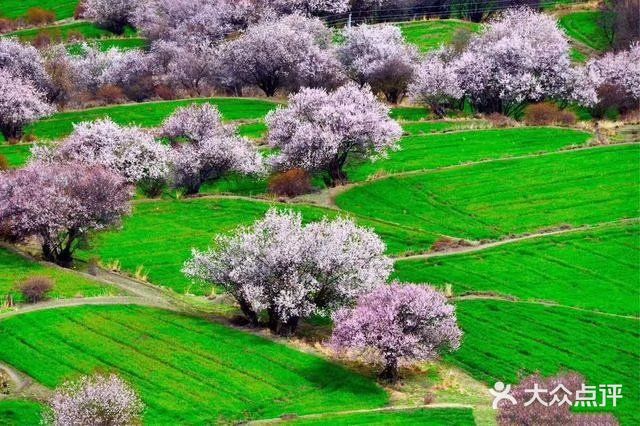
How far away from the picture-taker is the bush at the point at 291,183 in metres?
98.7

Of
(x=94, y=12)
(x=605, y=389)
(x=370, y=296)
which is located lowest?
(x=605, y=389)

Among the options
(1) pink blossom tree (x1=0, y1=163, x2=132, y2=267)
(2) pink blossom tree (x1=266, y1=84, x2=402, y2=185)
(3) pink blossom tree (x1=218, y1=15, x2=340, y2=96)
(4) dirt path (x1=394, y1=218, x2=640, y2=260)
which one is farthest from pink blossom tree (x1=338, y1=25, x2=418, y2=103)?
(1) pink blossom tree (x1=0, y1=163, x2=132, y2=267)

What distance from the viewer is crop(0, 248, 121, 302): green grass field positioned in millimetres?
76500

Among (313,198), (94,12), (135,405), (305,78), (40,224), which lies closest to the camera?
(135,405)

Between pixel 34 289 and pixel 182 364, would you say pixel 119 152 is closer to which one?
pixel 34 289

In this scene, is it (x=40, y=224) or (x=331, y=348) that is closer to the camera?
(x=331, y=348)

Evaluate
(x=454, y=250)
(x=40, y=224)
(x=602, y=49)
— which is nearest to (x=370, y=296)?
(x=454, y=250)

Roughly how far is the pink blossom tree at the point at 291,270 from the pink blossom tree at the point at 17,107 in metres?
46.4

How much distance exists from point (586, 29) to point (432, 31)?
18.5 metres

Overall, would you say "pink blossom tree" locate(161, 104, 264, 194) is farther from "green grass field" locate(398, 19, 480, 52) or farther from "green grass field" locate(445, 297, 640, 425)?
"green grass field" locate(398, 19, 480, 52)

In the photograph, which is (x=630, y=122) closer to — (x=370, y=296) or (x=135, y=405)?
(x=370, y=296)

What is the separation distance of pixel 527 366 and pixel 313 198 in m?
31.4

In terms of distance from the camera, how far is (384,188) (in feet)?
328

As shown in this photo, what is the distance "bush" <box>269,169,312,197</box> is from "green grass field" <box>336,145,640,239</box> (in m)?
3.09
